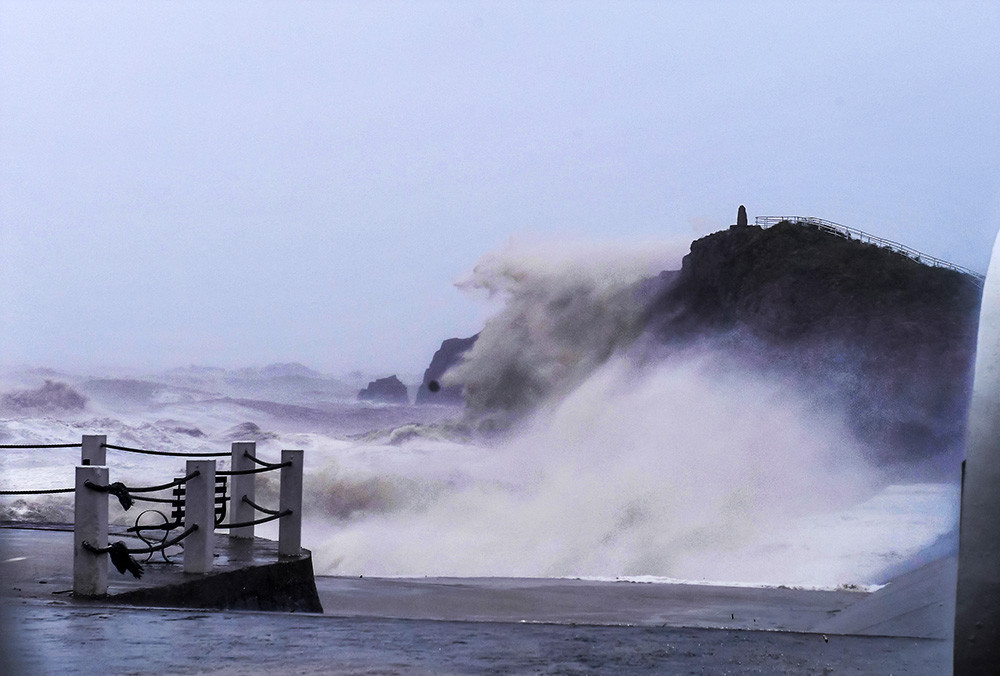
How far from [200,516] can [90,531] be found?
0.79 m

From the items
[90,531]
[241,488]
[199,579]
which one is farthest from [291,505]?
[90,531]

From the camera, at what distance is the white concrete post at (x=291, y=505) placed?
311 inches

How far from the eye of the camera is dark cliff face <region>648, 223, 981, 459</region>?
4003 centimetres

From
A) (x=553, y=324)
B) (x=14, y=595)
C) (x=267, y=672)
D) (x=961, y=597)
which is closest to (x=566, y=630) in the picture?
(x=267, y=672)

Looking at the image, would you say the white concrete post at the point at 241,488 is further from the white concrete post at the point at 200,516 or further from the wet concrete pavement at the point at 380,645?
the wet concrete pavement at the point at 380,645

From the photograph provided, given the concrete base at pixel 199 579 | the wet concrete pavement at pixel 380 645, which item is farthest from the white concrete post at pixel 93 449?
the wet concrete pavement at pixel 380 645

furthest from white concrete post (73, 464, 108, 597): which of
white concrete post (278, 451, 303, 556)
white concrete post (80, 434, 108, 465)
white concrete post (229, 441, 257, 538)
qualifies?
white concrete post (80, 434, 108, 465)

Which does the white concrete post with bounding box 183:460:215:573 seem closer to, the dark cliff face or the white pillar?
the white pillar

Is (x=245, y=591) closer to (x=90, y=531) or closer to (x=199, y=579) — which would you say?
(x=199, y=579)

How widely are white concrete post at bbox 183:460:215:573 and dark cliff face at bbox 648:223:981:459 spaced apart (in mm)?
35074

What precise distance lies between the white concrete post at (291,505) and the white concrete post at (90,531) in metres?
1.77

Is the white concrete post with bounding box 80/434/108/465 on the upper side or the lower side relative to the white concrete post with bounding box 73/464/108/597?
upper

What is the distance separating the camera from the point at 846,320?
45719mm

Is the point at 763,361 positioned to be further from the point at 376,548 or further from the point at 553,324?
the point at 376,548
